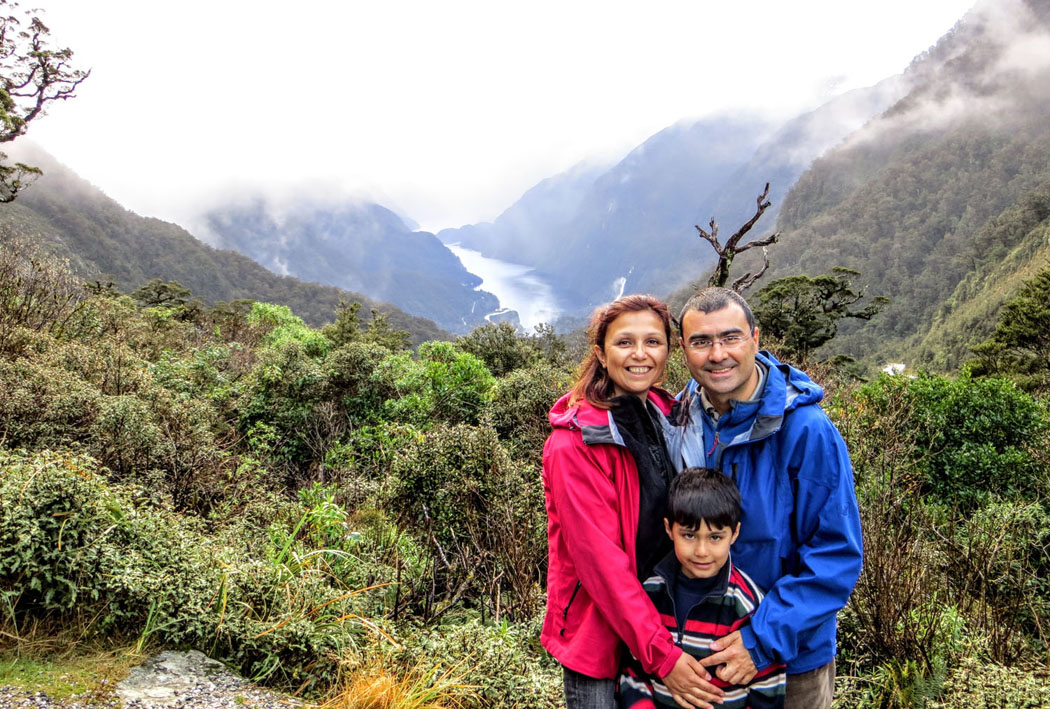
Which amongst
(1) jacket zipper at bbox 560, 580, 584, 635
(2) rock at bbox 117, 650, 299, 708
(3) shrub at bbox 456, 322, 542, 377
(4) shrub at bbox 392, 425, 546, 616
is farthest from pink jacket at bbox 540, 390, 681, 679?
(3) shrub at bbox 456, 322, 542, 377

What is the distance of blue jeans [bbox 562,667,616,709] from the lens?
183 centimetres

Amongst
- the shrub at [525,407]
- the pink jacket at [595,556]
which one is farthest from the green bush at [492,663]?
the shrub at [525,407]

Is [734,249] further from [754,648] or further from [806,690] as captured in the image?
[754,648]

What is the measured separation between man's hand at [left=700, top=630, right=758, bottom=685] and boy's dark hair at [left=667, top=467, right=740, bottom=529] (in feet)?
1.17

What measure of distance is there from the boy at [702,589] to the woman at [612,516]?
2.8 inches

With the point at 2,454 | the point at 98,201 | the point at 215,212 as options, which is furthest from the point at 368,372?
the point at 215,212

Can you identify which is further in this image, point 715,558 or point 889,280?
point 889,280

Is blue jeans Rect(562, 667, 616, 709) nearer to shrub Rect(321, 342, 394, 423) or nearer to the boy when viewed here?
the boy

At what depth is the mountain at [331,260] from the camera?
168250 millimetres

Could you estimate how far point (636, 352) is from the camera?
1931 millimetres

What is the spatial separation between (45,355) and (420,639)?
6.32m

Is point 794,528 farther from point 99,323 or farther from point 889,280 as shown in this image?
point 889,280

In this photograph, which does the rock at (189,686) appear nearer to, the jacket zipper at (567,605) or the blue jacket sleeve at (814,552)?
the jacket zipper at (567,605)

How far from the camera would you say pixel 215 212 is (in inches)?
6604
